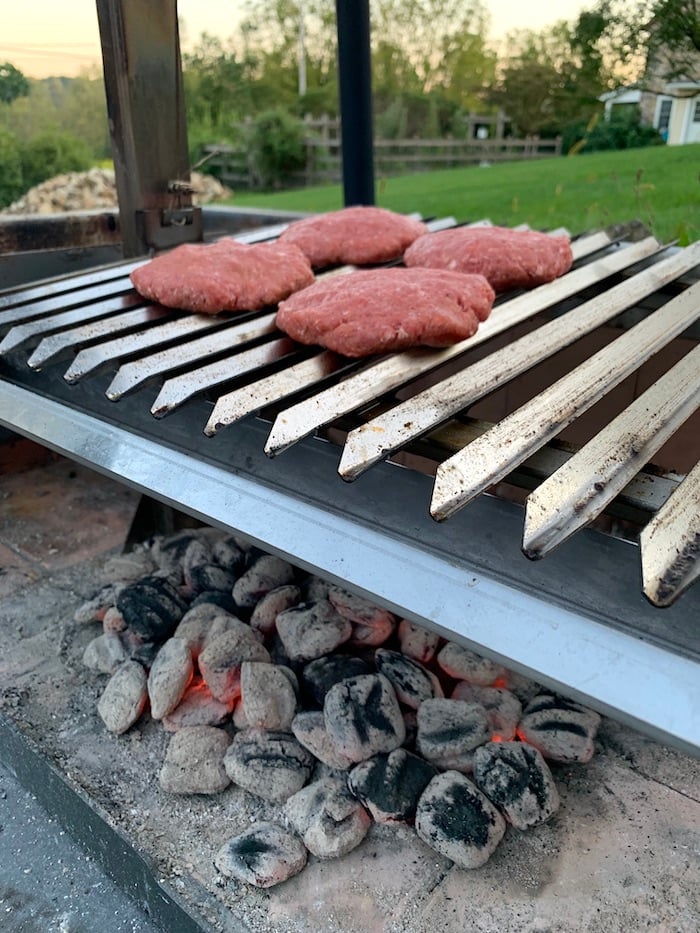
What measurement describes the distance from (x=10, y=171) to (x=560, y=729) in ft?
50.8

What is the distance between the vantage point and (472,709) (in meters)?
1.84

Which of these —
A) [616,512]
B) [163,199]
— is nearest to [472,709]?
[616,512]

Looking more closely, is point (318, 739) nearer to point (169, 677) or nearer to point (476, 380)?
point (169, 677)

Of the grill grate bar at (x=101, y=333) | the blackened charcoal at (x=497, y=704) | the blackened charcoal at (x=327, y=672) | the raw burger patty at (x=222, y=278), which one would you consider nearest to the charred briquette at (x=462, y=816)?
the blackened charcoal at (x=497, y=704)

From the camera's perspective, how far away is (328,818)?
1.60 metres

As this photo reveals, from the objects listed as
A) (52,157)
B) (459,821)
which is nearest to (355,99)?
(459,821)

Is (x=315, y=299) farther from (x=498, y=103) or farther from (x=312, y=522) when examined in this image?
(x=498, y=103)

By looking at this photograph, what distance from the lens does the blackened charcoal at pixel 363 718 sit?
5.78ft

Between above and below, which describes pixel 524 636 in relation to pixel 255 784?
above

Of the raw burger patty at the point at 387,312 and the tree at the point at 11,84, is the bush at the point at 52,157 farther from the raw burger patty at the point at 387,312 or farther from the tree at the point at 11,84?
the raw burger patty at the point at 387,312

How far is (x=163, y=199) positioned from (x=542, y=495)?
8.72ft

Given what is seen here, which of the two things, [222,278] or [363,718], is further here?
[222,278]

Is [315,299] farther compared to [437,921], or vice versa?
[315,299]

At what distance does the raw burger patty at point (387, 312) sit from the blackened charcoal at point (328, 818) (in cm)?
104
